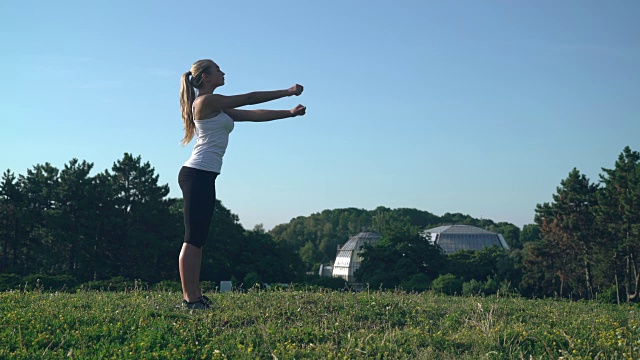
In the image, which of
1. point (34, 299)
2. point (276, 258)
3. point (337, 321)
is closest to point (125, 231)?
point (276, 258)

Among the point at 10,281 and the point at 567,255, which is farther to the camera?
the point at 567,255

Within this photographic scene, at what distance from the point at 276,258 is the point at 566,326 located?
5804 cm

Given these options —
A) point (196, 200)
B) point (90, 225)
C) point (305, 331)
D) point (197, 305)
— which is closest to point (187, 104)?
point (196, 200)

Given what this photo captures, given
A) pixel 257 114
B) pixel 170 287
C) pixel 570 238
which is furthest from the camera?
pixel 570 238

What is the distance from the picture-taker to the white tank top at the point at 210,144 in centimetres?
784

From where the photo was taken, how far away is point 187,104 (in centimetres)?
816

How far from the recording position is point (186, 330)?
6949mm

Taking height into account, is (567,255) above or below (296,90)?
above

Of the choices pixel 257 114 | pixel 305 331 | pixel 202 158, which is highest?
pixel 257 114

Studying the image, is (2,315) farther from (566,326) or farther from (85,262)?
(85,262)

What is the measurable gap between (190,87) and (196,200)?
1.47m

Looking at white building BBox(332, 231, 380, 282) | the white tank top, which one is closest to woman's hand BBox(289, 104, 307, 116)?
the white tank top

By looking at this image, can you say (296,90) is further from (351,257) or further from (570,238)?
(351,257)

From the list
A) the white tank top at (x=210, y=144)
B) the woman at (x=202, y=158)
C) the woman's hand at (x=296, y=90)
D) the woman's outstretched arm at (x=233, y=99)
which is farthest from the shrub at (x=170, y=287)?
the woman's hand at (x=296, y=90)
